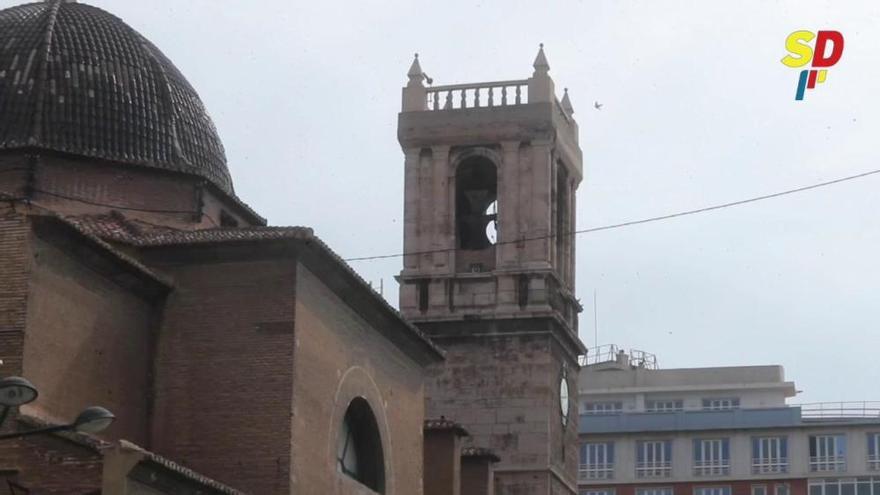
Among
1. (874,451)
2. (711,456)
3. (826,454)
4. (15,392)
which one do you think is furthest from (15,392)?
(874,451)

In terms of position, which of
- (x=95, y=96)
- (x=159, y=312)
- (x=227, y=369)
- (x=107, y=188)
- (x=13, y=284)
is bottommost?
(x=227, y=369)

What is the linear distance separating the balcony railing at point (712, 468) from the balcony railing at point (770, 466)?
925 mm

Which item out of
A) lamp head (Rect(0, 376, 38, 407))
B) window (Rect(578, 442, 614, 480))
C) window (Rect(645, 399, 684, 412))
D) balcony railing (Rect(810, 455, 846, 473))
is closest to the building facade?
lamp head (Rect(0, 376, 38, 407))

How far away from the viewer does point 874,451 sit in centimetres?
6606

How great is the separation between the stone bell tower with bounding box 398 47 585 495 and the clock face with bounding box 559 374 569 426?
0.13 feet

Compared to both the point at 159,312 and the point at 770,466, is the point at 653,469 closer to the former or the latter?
the point at 770,466

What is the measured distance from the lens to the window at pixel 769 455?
66312 millimetres

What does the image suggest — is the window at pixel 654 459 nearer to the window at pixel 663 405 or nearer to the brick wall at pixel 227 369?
the window at pixel 663 405

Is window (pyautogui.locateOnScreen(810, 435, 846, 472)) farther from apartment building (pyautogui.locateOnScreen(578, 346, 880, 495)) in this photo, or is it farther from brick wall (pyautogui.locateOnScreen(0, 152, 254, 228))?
brick wall (pyautogui.locateOnScreen(0, 152, 254, 228))

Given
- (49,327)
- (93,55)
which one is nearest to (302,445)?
(49,327)

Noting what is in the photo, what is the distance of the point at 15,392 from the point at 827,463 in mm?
54429

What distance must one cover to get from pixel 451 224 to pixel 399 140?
2.19 metres

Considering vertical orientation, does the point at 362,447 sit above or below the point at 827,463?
below

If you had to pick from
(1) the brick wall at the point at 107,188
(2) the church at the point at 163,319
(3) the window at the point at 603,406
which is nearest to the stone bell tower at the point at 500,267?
(2) the church at the point at 163,319
